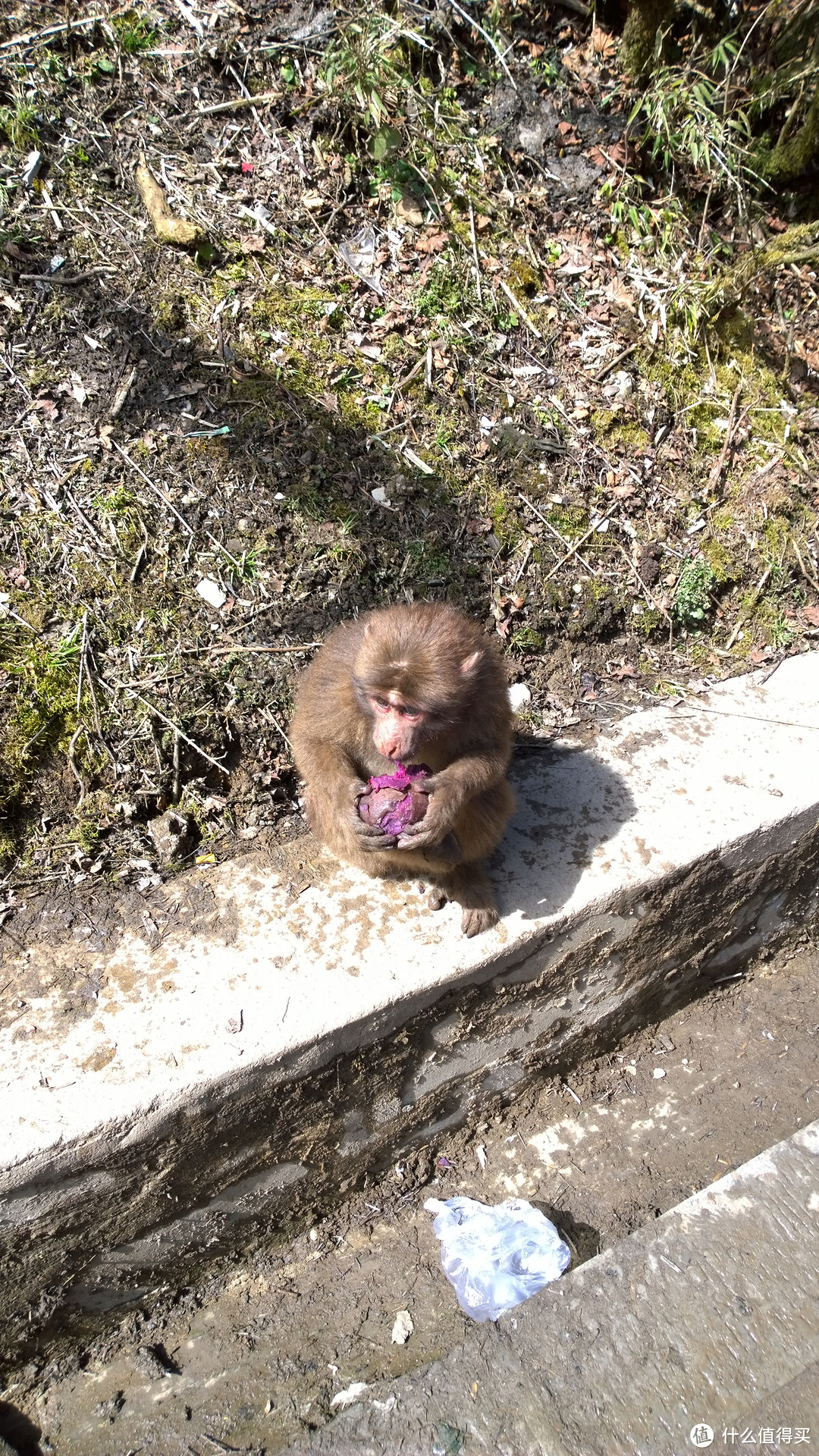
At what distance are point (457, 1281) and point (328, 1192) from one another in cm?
56

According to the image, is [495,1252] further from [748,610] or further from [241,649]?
[748,610]

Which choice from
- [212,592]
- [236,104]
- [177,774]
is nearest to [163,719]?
[177,774]

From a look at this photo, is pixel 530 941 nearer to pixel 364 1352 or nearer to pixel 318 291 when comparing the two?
pixel 364 1352

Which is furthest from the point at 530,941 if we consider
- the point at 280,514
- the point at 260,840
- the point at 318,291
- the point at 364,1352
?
the point at 318,291

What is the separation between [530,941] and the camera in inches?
130

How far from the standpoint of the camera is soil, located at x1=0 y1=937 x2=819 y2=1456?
9.47 ft

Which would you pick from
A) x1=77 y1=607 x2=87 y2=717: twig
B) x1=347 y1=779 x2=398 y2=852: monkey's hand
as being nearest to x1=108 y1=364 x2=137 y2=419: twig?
x1=77 y1=607 x2=87 y2=717: twig

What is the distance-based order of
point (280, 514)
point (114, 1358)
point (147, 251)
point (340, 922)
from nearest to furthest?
point (114, 1358), point (340, 922), point (280, 514), point (147, 251)

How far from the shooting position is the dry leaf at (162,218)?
14.8 ft

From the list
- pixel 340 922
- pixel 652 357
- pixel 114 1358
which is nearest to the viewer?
pixel 114 1358

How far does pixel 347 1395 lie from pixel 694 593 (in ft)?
12.6

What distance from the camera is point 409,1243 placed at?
3354 mm

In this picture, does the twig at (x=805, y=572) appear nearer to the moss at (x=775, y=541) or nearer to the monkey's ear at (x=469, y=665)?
the moss at (x=775, y=541)

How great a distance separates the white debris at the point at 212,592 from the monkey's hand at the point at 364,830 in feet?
4.24
